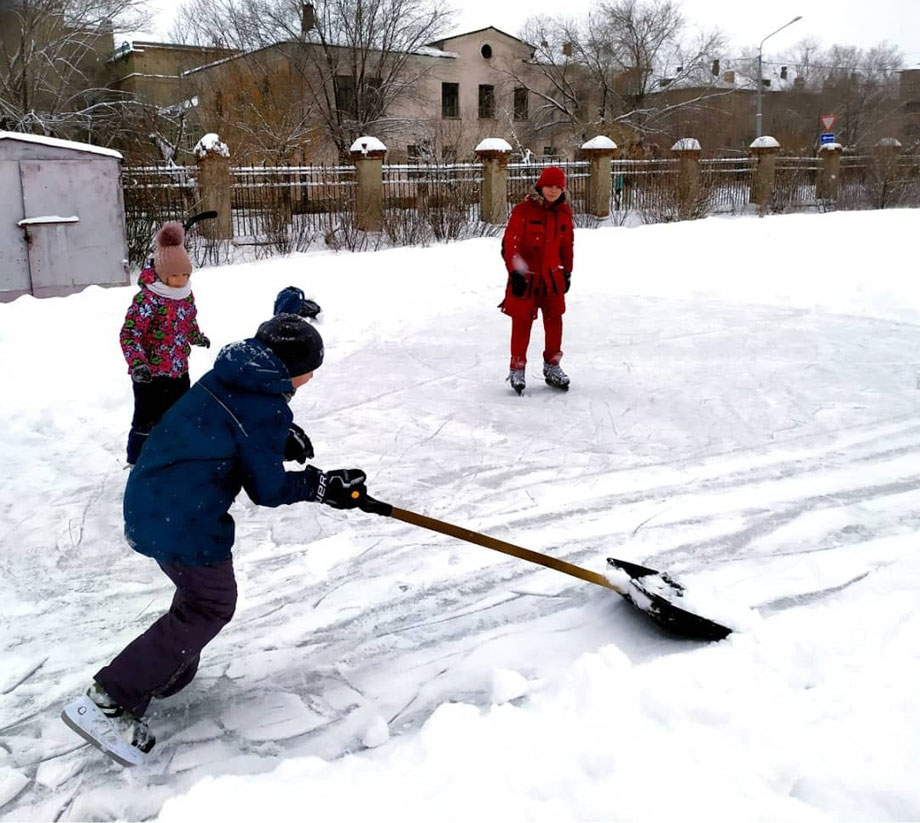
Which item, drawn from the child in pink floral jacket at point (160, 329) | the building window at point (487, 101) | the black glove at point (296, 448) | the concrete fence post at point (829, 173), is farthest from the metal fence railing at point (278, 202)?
the building window at point (487, 101)

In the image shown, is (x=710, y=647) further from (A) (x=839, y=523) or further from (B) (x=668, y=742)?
(A) (x=839, y=523)

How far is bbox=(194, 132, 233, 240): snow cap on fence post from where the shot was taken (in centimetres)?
1342

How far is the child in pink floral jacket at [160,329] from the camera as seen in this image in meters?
4.62

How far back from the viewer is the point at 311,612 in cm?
356

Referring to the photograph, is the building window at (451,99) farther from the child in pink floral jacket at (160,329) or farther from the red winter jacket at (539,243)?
the child in pink floral jacket at (160,329)

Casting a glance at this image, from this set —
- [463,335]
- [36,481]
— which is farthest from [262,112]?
[36,481]

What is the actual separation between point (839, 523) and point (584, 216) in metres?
13.9

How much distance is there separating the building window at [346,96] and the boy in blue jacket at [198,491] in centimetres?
3135

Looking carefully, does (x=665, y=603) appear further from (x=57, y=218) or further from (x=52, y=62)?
(x=52, y=62)

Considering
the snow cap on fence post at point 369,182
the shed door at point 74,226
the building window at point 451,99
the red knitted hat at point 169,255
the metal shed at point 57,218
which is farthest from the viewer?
the building window at point 451,99

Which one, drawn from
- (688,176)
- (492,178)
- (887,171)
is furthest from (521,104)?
(492,178)

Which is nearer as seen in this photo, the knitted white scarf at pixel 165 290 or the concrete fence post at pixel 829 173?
the knitted white scarf at pixel 165 290

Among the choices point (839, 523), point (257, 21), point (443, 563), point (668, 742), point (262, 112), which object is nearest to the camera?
point (668, 742)

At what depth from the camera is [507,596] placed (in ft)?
12.0
